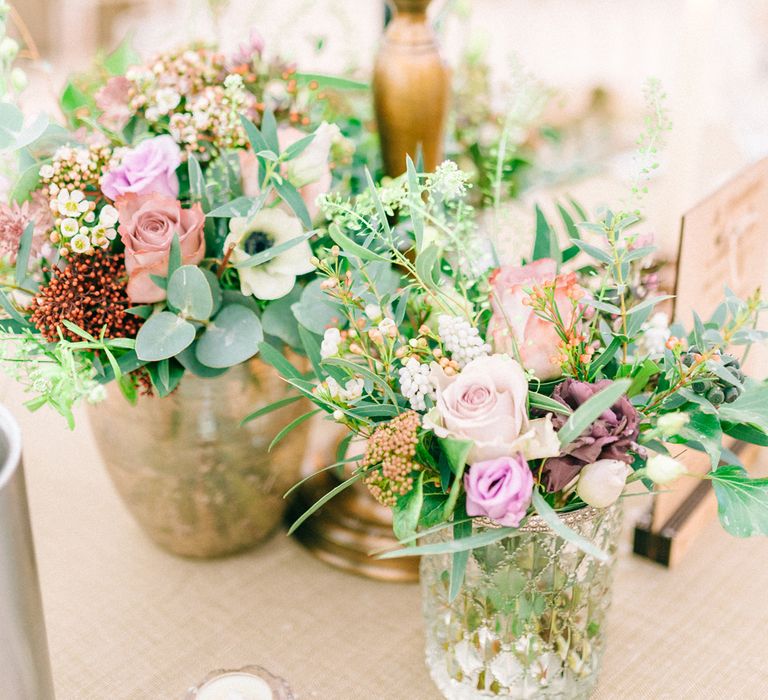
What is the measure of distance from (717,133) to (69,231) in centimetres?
106

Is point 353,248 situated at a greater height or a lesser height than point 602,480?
greater

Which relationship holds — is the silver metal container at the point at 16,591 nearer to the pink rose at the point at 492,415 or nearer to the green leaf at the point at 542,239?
the pink rose at the point at 492,415

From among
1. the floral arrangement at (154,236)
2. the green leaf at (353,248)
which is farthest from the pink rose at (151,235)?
the green leaf at (353,248)

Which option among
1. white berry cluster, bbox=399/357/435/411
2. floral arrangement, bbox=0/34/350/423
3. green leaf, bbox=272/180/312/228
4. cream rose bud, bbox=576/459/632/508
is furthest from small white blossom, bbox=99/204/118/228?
cream rose bud, bbox=576/459/632/508

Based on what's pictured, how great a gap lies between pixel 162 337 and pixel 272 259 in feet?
0.30

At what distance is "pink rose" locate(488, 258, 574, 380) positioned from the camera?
0.50 m

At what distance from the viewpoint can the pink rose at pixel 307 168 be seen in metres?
0.59

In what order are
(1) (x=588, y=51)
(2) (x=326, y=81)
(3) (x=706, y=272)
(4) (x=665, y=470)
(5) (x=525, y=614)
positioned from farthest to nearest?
(1) (x=588, y=51)
(2) (x=326, y=81)
(3) (x=706, y=272)
(5) (x=525, y=614)
(4) (x=665, y=470)

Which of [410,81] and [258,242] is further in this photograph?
[410,81]

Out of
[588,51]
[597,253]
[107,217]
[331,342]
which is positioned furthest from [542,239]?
[588,51]

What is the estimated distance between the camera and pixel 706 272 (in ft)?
2.12

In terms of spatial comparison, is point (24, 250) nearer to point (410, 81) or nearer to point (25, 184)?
point (25, 184)

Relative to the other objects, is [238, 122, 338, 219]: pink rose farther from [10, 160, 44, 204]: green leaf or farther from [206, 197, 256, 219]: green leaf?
[10, 160, 44, 204]: green leaf

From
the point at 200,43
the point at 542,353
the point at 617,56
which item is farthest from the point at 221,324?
the point at 617,56
